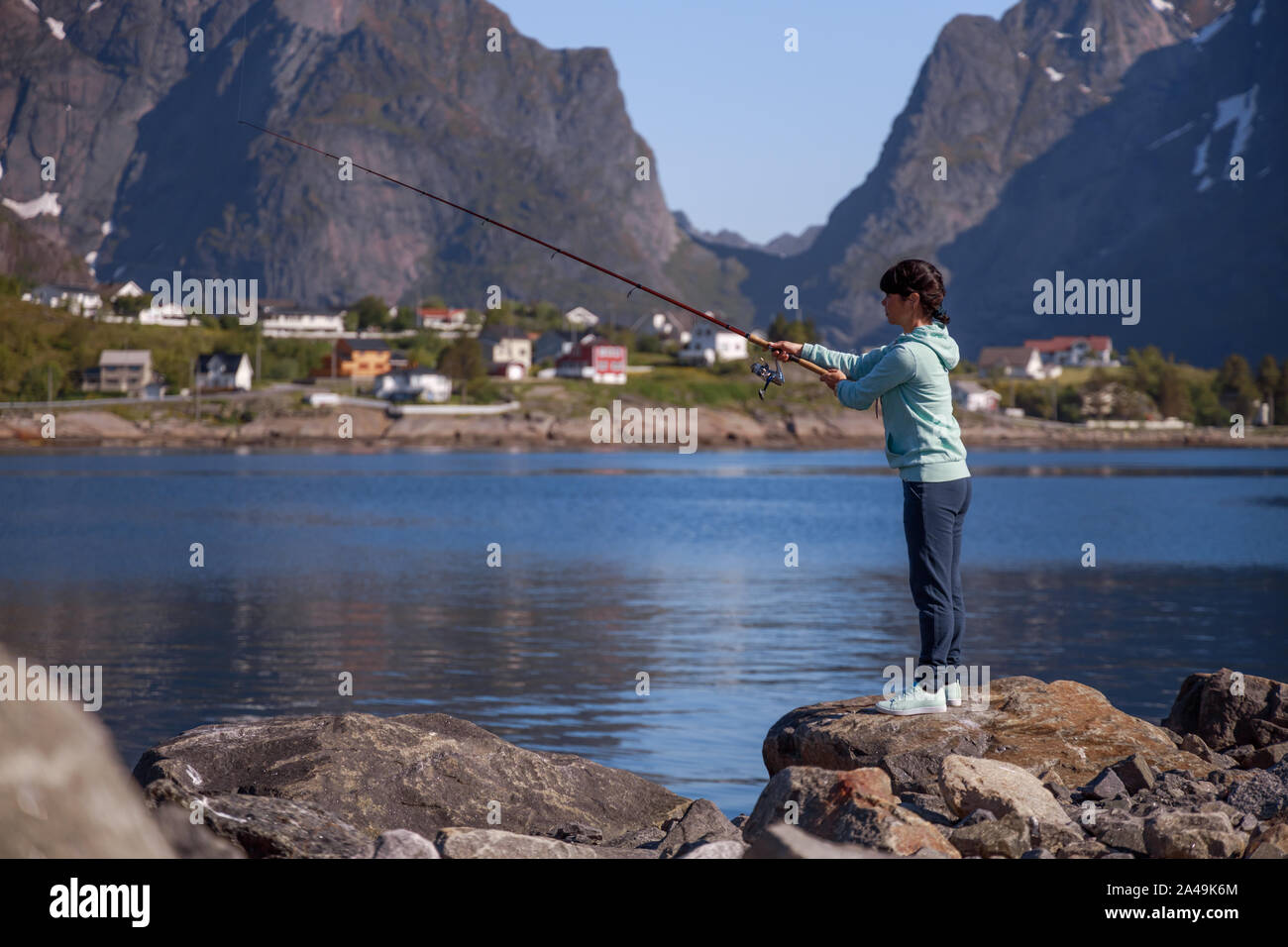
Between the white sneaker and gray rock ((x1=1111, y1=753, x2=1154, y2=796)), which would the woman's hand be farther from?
gray rock ((x1=1111, y1=753, x2=1154, y2=796))

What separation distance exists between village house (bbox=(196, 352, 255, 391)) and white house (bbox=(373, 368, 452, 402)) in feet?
48.9

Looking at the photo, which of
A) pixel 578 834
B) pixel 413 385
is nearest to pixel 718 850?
pixel 578 834

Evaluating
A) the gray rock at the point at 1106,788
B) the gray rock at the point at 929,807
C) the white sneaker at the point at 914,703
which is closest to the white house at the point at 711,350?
the white sneaker at the point at 914,703

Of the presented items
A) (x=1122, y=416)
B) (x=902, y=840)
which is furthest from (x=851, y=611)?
(x=1122, y=416)

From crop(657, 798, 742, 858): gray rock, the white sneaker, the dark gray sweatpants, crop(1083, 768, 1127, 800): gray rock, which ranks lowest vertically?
crop(657, 798, 742, 858): gray rock

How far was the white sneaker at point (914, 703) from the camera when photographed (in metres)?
10.1

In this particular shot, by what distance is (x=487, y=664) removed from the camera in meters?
22.0

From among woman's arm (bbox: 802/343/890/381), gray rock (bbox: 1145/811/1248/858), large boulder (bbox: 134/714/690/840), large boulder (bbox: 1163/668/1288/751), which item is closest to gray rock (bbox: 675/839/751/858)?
gray rock (bbox: 1145/811/1248/858)

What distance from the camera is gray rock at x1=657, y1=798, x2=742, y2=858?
9.20 meters

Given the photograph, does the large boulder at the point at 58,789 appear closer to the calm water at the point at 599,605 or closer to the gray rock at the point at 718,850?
the gray rock at the point at 718,850

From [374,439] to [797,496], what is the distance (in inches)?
3151

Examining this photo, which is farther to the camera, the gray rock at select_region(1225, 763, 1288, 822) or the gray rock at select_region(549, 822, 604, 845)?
the gray rock at select_region(549, 822, 604, 845)

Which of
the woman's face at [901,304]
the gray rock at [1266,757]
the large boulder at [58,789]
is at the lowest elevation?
the gray rock at [1266,757]

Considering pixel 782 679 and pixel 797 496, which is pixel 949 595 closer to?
pixel 782 679
